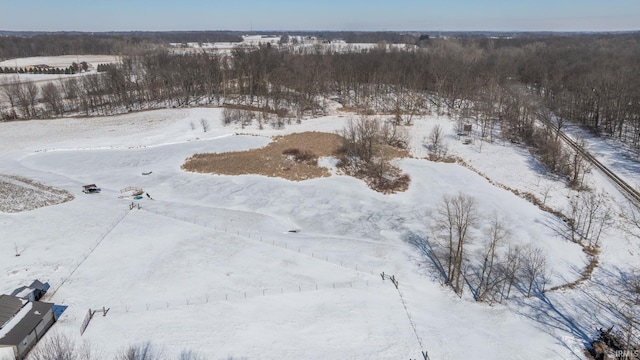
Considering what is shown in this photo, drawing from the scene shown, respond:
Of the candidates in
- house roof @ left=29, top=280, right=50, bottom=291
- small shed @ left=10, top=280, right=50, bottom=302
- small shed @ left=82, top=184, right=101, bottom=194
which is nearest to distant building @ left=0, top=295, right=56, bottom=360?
small shed @ left=10, top=280, right=50, bottom=302

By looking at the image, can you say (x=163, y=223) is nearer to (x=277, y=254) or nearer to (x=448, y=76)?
(x=277, y=254)

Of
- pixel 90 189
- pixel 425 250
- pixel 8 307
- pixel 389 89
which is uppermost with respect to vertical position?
pixel 389 89

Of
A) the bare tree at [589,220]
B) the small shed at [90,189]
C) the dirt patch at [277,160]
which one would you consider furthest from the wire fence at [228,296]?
the small shed at [90,189]

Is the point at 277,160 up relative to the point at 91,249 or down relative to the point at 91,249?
up

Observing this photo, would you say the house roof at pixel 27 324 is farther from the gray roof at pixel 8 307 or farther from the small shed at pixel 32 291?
the small shed at pixel 32 291

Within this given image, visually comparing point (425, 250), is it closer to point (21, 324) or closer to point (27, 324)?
point (27, 324)

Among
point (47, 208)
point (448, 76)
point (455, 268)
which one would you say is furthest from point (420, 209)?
point (448, 76)

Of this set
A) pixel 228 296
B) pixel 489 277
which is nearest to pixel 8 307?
pixel 228 296
